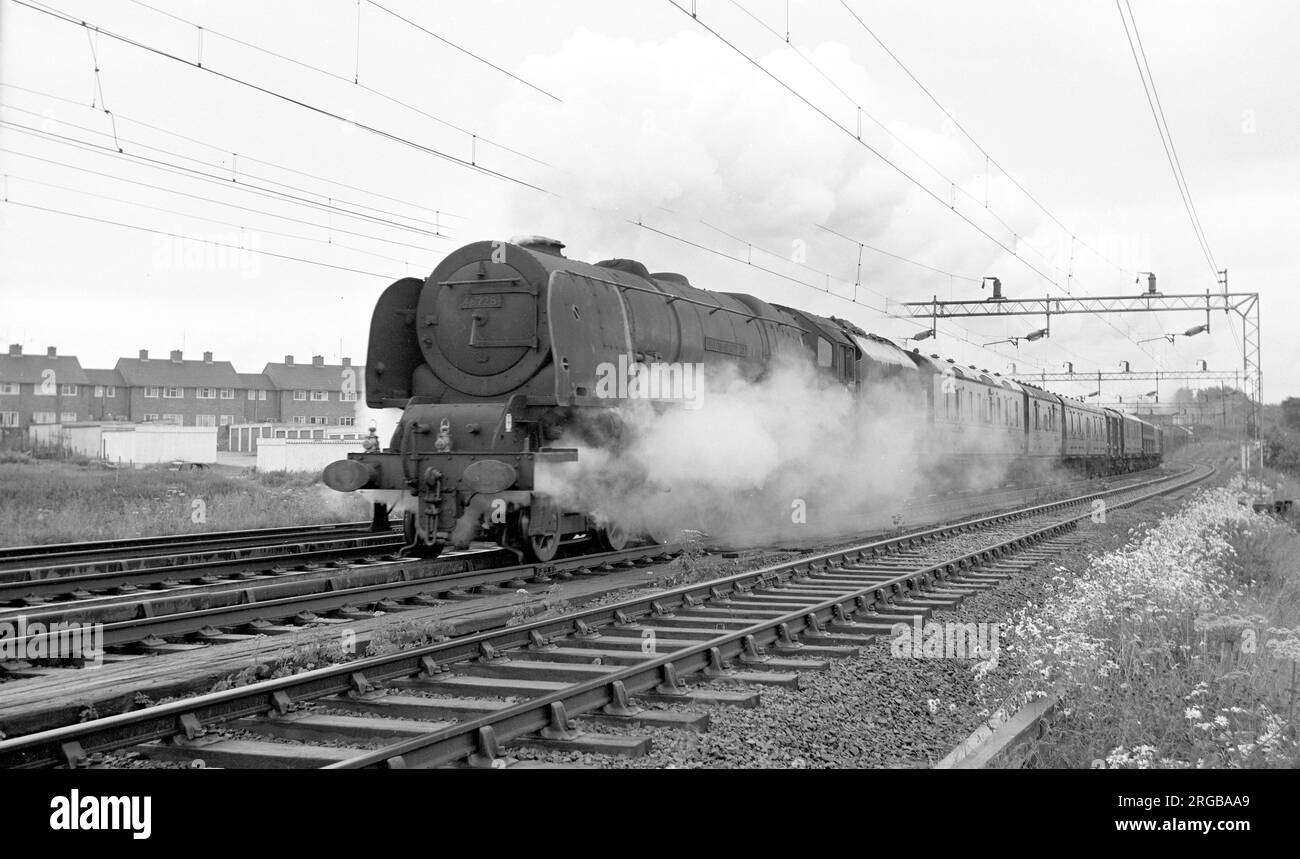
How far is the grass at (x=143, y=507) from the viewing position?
16.5 metres

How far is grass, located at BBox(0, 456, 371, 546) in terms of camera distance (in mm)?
16453

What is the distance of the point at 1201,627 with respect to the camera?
748 centimetres

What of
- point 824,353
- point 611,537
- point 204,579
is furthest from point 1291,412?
point 204,579

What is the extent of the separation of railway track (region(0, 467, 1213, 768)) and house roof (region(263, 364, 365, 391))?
61312 mm

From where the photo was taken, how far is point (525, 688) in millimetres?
5828

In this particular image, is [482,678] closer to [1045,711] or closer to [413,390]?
[1045,711]

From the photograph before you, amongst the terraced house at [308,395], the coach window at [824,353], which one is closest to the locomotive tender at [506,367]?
the coach window at [824,353]

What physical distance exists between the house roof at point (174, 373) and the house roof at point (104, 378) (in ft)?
1.11

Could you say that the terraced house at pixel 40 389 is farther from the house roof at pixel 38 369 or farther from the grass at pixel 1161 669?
the grass at pixel 1161 669

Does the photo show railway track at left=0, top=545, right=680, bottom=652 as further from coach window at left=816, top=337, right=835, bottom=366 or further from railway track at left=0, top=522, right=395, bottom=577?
coach window at left=816, top=337, right=835, bottom=366

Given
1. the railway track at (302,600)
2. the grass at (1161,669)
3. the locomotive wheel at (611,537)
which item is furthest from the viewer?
the locomotive wheel at (611,537)

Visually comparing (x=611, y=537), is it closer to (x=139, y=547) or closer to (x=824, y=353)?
(x=824, y=353)

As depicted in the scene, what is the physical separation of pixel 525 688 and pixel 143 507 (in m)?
17.1

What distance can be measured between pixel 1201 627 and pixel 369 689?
607 cm
